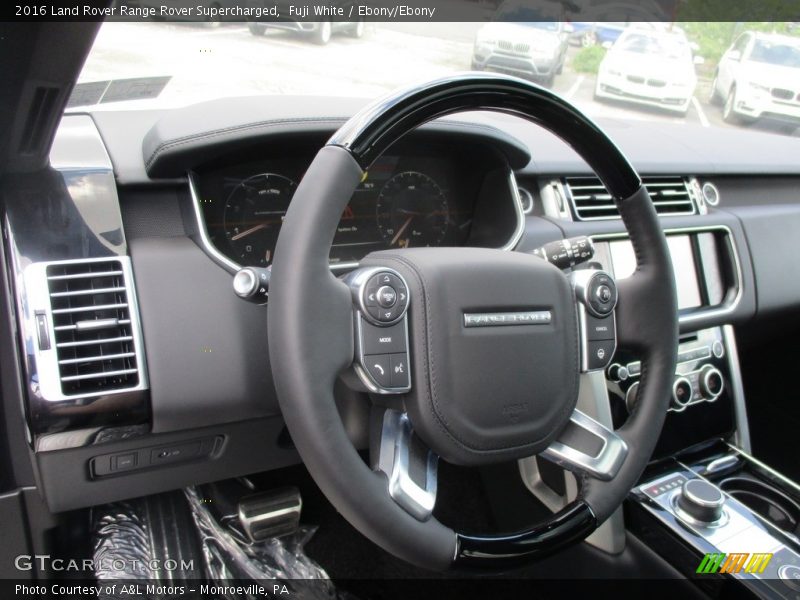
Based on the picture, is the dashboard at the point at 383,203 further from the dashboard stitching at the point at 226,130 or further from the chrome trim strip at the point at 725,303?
the chrome trim strip at the point at 725,303

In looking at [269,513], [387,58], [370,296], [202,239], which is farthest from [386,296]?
[269,513]

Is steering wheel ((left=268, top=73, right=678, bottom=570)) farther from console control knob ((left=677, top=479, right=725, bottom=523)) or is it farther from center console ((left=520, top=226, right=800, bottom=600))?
console control knob ((left=677, top=479, right=725, bottom=523))

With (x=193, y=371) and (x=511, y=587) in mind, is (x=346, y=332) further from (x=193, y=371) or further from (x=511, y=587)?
(x=511, y=587)

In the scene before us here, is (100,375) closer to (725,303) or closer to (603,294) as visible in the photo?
(603,294)

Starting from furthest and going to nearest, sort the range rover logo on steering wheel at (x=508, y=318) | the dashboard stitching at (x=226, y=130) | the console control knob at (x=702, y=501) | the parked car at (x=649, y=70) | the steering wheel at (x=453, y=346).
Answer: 1. the parked car at (x=649, y=70)
2. the console control knob at (x=702, y=501)
3. the dashboard stitching at (x=226, y=130)
4. the range rover logo on steering wheel at (x=508, y=318)
5. the steering wheel at (x=453, y=346)

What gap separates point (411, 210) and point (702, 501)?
0.90m

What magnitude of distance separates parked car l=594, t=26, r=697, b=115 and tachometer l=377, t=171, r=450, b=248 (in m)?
0.62

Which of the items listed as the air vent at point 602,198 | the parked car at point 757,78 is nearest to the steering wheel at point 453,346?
the air vent at point 602,198

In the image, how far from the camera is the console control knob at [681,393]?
179 cm

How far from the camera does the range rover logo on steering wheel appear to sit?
41.3 inches

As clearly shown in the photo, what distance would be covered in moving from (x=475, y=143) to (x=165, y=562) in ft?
3.98

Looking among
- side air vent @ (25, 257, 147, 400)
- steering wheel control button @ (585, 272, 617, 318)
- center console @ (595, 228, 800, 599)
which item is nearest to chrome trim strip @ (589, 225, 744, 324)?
center console @ (595, 228, 800, 599)

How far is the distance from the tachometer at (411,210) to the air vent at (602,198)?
1.24ft

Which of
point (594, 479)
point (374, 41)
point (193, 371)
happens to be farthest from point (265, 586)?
point (374, 41)
